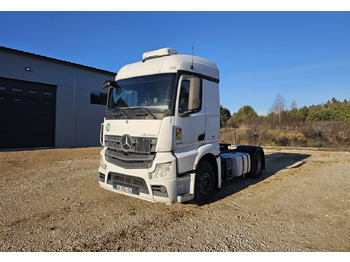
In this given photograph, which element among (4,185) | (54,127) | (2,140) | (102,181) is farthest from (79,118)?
(102,181)

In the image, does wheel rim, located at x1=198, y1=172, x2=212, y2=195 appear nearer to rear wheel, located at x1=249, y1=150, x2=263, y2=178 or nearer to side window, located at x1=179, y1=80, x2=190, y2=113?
side window, located at x1=179, y1=80, x2=190, y2=113

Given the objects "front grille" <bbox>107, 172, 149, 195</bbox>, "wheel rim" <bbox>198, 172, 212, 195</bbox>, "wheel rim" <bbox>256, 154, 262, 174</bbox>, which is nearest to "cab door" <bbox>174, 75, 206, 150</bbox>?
"wheel rim" <bbox>198, 172, 212, 195</bbox>

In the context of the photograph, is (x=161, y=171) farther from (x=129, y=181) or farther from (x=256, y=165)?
(x=256, y=165)

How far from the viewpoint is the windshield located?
4.27 m

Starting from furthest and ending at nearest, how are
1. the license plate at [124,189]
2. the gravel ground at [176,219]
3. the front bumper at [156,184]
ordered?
the license plate at [124,189] < the front bumper at [156,184] < the gravel ground at [176,219]

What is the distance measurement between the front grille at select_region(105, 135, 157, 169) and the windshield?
2.06 ft

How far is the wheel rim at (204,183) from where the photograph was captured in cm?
464

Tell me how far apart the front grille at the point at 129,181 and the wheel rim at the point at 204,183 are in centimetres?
121

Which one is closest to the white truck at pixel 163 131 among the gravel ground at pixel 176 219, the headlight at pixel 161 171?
the headlight at pixel 161 171

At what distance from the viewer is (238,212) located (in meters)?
4.43

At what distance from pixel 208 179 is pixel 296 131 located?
1738 cm

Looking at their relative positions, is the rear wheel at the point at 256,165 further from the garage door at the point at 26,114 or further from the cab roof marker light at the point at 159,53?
the garage door at the point at 26,114

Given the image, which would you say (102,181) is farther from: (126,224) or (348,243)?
(348,243)

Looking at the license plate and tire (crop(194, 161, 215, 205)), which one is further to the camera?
tire (crop(194, 161, 215, 205))
